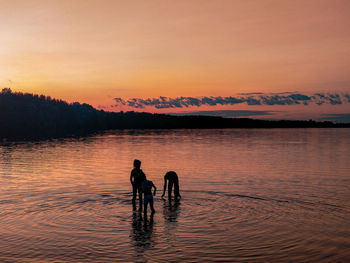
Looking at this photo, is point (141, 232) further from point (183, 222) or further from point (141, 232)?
point (183, 222)

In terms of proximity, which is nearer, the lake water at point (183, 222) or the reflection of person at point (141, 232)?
the lake water at point (183, 222)

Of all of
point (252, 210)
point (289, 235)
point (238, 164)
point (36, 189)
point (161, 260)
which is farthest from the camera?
point (238, 164)

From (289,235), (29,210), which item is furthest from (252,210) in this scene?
(29,210)

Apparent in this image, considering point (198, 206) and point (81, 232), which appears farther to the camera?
→ point (198, 206)

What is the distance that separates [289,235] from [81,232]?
24.0ft

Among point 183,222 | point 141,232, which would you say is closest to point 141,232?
point 141,232

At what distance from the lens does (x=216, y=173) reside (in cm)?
3319

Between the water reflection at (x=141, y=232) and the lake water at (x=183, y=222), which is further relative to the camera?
the water reflection at (x=141, y=232)

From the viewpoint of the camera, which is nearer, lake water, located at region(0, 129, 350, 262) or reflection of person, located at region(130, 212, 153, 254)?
lake water, located at region(0, 129, 350, 262)

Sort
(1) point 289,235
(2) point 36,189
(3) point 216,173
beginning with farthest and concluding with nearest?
(3) point 216,173 → (2) point 36,189 → (1) point 289,235

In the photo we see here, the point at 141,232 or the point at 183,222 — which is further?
the point at 183,222

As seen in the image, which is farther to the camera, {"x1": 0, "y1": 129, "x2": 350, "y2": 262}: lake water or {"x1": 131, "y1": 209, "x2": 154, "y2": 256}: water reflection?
{"x1": 131, "y1": 209, "x2": 154, "y2": 256}: water reflection

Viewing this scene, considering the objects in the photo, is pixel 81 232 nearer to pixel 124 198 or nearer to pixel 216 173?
pixel 124 198

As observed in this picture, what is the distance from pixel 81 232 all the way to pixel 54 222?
6.73ft
